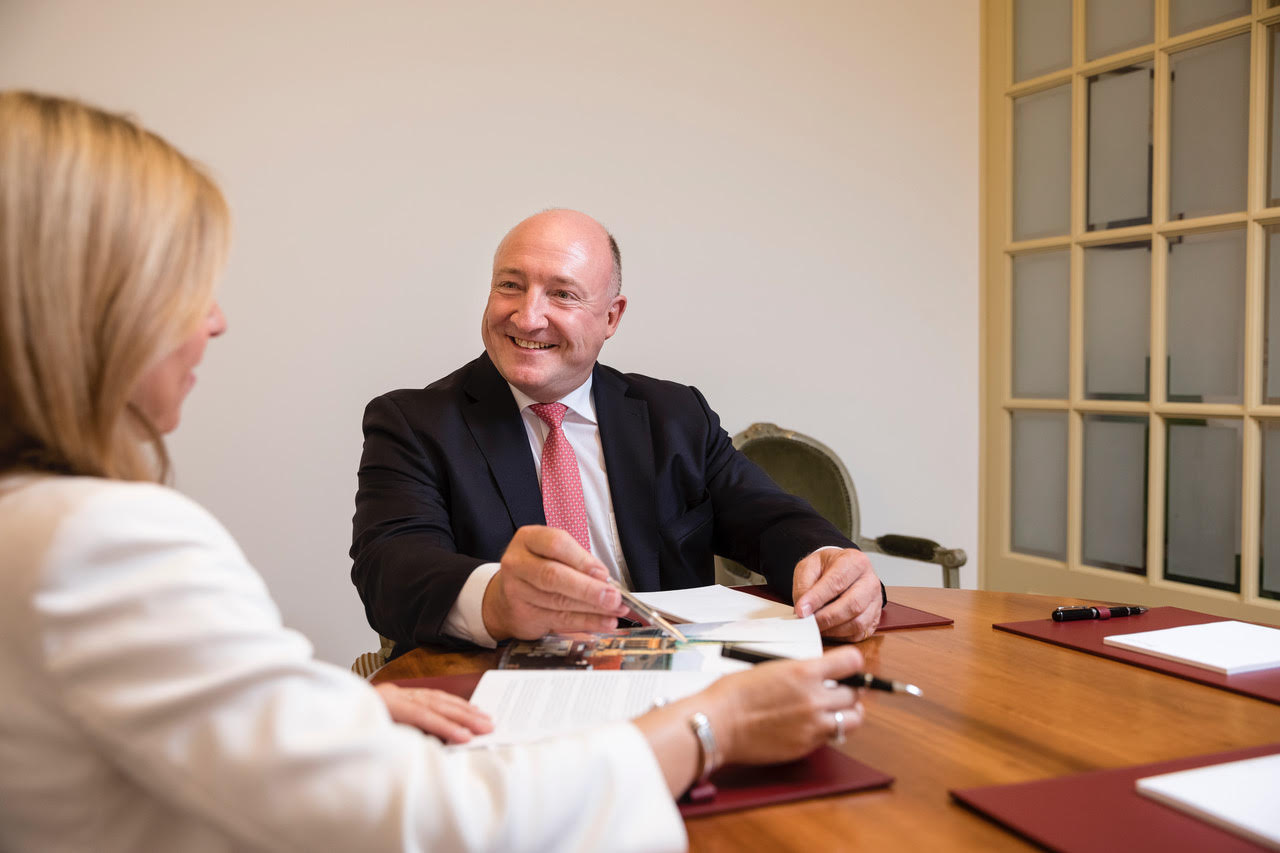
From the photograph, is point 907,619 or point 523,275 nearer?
point 907,619

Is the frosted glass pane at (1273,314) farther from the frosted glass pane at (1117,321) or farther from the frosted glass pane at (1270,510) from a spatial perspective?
the frosted glass pane at (1117,321)

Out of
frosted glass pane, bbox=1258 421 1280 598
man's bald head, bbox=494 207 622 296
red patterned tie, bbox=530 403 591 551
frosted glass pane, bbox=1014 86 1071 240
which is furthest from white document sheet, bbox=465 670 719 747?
frosted glass pane, bbox=1014 86 1071 240

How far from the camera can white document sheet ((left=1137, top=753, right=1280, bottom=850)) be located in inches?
30.3

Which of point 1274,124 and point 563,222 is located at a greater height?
point 1274,124

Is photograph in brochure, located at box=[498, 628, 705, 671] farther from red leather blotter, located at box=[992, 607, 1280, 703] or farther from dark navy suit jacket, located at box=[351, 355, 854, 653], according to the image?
red leather blotter, located at box=[992, 607, 1280, 703]

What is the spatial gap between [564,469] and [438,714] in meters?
1.00

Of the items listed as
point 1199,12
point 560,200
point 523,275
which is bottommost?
point 523,275

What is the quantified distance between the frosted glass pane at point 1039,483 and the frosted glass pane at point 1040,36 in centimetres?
130

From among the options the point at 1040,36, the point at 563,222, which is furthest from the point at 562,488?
the point at 1040,36

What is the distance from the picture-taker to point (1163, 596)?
309cm

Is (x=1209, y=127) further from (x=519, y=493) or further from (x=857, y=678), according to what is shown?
(x=857, y=678)

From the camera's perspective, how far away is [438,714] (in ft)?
3.36

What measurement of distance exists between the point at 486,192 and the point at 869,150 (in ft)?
4.89

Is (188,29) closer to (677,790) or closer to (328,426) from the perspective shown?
(328,426)
